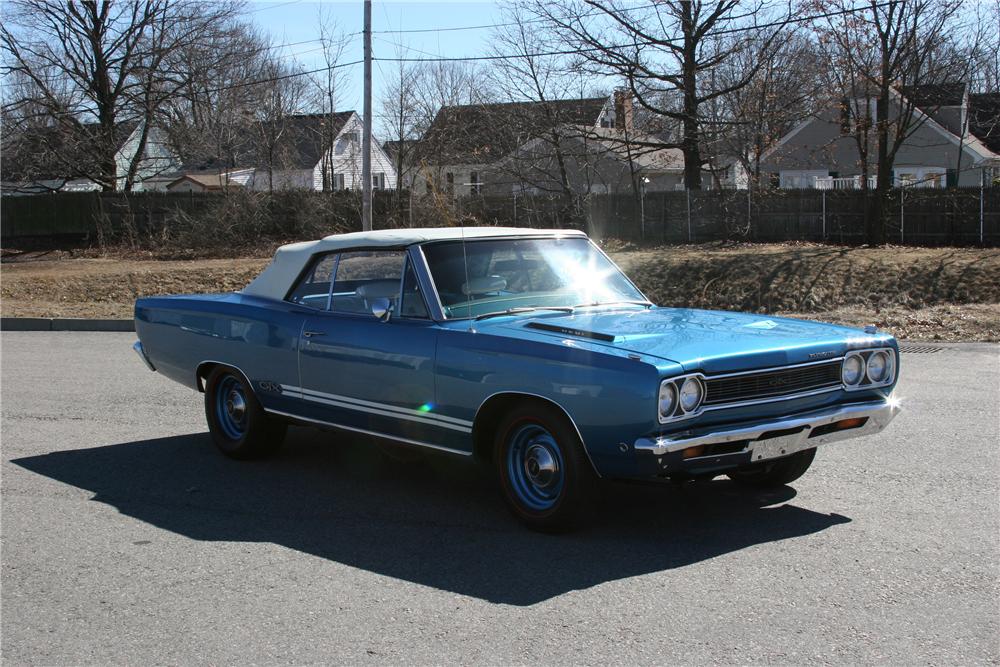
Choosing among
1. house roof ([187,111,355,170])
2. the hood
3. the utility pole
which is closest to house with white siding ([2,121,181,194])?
house roof ([187,111,355,170])

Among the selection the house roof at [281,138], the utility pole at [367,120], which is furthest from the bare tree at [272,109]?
the utility pole at [367,120]

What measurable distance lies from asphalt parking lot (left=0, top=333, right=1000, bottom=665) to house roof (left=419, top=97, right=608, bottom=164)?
24263 mm

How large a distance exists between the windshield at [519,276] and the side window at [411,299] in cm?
12

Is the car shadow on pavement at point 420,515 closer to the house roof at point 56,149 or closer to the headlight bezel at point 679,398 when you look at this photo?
the headlight bezel at point 679,398

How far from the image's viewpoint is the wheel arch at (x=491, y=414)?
17.4ft

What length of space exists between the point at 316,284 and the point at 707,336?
2.81m

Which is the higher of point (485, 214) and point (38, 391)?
point (485, 214)

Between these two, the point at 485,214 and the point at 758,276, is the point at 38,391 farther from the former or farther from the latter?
the point at 485,214

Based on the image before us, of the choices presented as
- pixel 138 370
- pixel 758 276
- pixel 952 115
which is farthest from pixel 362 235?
pixel 952 115

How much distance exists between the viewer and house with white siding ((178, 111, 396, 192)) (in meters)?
38.5

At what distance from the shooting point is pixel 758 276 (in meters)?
21.1

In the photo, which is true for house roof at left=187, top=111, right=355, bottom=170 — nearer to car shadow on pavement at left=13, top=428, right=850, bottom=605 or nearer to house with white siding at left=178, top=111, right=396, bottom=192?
house with white siding at left=178, top=111, right=396, bottom=192

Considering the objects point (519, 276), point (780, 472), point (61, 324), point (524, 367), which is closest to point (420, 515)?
point (524, 367)

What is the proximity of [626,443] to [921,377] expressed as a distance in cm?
681
